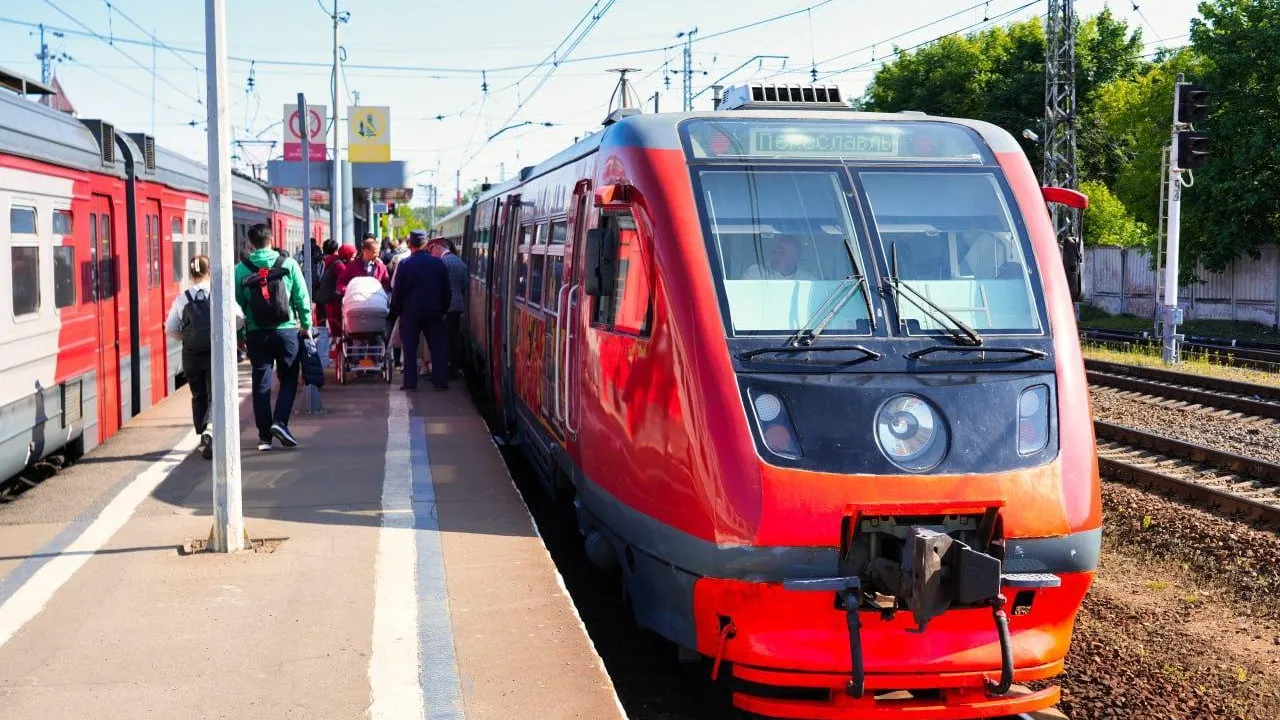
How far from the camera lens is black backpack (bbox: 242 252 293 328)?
9.98m

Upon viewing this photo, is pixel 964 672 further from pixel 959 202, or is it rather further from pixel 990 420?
pixel 959 202

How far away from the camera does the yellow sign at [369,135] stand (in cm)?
3616

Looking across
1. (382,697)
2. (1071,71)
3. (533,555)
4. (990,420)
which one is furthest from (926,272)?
(1071,71)

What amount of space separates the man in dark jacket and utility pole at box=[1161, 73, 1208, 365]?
42.4 feet

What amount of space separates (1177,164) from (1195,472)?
13210 mm

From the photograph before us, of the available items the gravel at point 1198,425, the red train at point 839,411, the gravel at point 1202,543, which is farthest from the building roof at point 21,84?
the gravel at point 1198,425

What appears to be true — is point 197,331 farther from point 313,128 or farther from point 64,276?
point 313,128

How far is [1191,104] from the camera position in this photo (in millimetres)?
22891

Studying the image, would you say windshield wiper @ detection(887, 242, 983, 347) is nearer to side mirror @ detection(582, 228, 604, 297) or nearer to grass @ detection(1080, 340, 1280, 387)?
side mirror @ detection(582, 228, 604, 297)

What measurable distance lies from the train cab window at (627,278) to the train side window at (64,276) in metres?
5.09

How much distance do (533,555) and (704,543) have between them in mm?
1911

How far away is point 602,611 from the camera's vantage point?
802 centimetres

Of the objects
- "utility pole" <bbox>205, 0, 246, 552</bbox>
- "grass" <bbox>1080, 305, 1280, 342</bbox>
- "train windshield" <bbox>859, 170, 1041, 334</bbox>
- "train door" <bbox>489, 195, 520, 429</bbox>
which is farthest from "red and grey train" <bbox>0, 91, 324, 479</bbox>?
"grass" <bbox>1080, 305, 1280, 342</bbox>

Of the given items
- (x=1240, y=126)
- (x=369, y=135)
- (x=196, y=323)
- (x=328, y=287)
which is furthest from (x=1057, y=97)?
(x=196, y=323)
